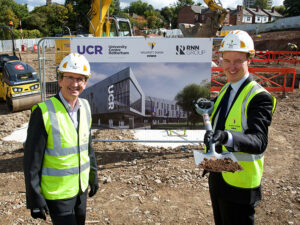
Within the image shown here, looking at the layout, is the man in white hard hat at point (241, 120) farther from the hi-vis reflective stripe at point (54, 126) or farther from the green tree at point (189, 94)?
the green tree at point (189, 94)

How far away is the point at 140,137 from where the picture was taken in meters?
7.25

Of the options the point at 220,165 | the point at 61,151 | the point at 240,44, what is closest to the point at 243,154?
the point at 220,165

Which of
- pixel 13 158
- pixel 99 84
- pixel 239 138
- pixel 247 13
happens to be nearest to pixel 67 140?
pixel 239 138

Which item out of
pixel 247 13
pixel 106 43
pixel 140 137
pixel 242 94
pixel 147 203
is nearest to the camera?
pixel 242 94

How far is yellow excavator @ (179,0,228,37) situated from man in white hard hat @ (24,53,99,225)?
59.0 ft

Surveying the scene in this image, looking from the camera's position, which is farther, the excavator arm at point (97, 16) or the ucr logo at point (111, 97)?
the excavator arm at point (97, 16)

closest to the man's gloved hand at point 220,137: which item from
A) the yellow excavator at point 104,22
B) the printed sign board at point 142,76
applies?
the printed sign board at point 142,76

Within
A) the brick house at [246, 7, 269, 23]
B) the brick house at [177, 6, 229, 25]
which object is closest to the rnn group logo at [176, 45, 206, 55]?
the brick house at [177, 6, 229, 25]

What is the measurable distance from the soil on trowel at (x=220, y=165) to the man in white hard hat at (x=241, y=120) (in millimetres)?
105

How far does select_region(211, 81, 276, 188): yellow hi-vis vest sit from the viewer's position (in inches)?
79.9

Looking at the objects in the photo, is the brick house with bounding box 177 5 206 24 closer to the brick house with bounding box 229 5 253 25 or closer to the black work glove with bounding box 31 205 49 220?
the brick house with bounding box 229 5 253 25

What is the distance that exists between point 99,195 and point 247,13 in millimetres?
92180

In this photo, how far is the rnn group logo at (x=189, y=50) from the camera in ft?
18.4

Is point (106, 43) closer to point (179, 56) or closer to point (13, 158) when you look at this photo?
point (179, 56)
